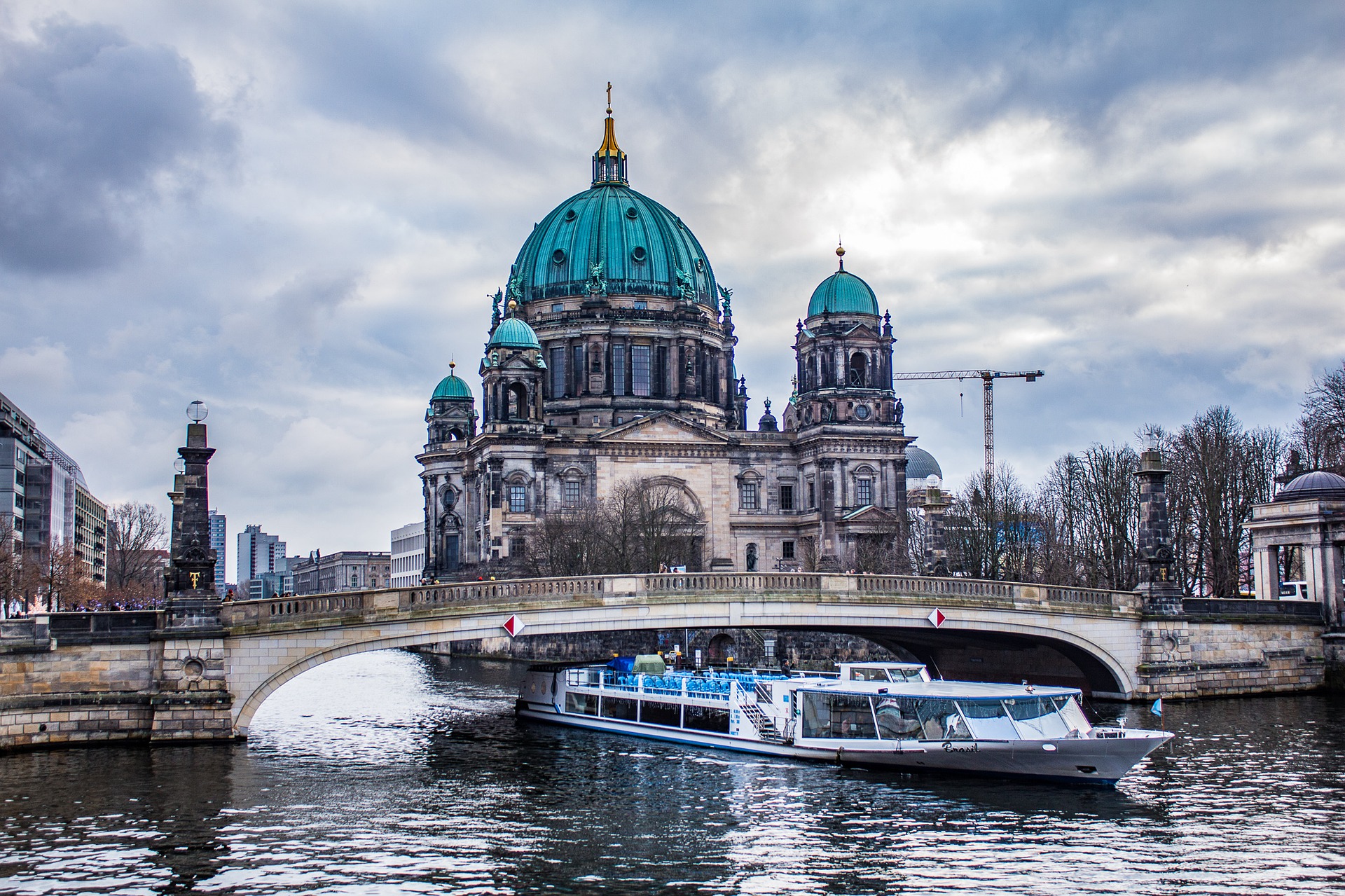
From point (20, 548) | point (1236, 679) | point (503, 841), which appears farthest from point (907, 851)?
point (20, 548)

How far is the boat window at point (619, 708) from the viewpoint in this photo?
5400 centimetres

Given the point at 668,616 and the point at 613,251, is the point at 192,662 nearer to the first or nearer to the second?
the point at 668,616

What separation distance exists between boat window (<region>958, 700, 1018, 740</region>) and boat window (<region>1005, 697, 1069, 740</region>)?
27cm

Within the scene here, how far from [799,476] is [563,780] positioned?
250ft

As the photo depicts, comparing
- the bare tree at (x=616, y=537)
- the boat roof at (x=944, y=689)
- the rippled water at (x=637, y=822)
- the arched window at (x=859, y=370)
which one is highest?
the arched window at (x=859, y=370)

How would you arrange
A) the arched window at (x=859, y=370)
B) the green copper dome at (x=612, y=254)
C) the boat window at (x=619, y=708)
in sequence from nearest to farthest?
the boat window at (x=619, y=708) < the arched window at (x=859, y=370) < the green copper dome at (x=612, y=254)

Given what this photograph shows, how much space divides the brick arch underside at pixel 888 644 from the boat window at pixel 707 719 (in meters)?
2.96

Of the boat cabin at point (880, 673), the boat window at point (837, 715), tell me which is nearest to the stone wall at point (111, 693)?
the boat window at point (837, 715)

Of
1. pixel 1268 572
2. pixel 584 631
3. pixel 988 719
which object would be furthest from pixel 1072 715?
pixel 1268 572

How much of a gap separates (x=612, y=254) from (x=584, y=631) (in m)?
75.7

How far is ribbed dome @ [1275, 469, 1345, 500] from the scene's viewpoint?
63.1 m

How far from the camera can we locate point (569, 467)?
11044cm

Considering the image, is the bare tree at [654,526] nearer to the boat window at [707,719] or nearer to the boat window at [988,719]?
the boat window at [707,719]

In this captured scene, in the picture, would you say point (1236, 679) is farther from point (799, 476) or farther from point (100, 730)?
point (799, 476)
